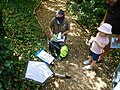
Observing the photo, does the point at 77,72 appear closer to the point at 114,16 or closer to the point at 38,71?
the point at 38,71

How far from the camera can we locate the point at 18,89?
593cm

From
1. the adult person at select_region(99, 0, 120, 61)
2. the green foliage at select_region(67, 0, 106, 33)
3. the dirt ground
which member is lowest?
the dirt ground

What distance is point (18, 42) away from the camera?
8156mm

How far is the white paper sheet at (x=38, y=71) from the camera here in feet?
20.1

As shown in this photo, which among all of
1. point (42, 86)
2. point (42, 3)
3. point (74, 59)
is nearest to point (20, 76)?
point (42, 86)

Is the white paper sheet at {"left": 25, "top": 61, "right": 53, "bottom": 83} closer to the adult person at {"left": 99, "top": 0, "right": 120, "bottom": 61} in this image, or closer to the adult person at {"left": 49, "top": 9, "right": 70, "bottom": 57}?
the adult person at {"left": 49, "top": 9, "right": 70, "bottom": 57}

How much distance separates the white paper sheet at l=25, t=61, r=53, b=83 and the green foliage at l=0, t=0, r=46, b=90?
156 mm

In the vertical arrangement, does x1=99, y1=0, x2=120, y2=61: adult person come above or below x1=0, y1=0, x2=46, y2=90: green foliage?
above

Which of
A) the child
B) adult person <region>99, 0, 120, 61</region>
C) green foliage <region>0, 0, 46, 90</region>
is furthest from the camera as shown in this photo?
adult person <region>99, 0, 120, 61</region>

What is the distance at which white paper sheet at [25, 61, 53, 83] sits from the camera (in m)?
6.13

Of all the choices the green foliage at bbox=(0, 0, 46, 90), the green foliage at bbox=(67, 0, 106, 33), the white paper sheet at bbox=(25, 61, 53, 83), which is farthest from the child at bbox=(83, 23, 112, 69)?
the green foliage at bbox=(67, 0, 106, 33)

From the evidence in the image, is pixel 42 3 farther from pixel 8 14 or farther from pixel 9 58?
pixel 9 58

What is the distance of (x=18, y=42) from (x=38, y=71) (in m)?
2.16

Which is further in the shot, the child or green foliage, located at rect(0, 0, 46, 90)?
the child
